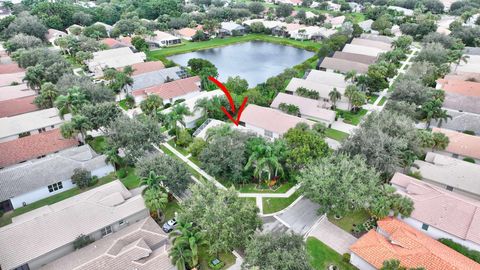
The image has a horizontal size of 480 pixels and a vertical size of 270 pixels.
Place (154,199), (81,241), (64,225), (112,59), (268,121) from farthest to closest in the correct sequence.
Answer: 1. (112,59)
2. (268,121)
3. (154,199)
4. (64,225)
5. (81,241)

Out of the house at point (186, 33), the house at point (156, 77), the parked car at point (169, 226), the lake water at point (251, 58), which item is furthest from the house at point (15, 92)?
the house at point (186, 33)

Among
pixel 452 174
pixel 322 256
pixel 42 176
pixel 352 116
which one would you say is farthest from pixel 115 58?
pixel 452 174

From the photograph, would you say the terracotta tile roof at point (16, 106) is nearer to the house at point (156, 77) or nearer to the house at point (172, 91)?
the house at point (172, 91)

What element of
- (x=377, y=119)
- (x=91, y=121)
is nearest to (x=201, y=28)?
(x=91, y=121)

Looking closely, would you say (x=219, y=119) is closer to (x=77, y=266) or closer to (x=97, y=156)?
(x=97, y=156)

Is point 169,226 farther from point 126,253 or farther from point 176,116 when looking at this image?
point 176,116

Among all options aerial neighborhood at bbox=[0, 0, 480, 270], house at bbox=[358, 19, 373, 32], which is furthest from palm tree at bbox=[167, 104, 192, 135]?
house at bbox=[358, 19, 373, 32]
